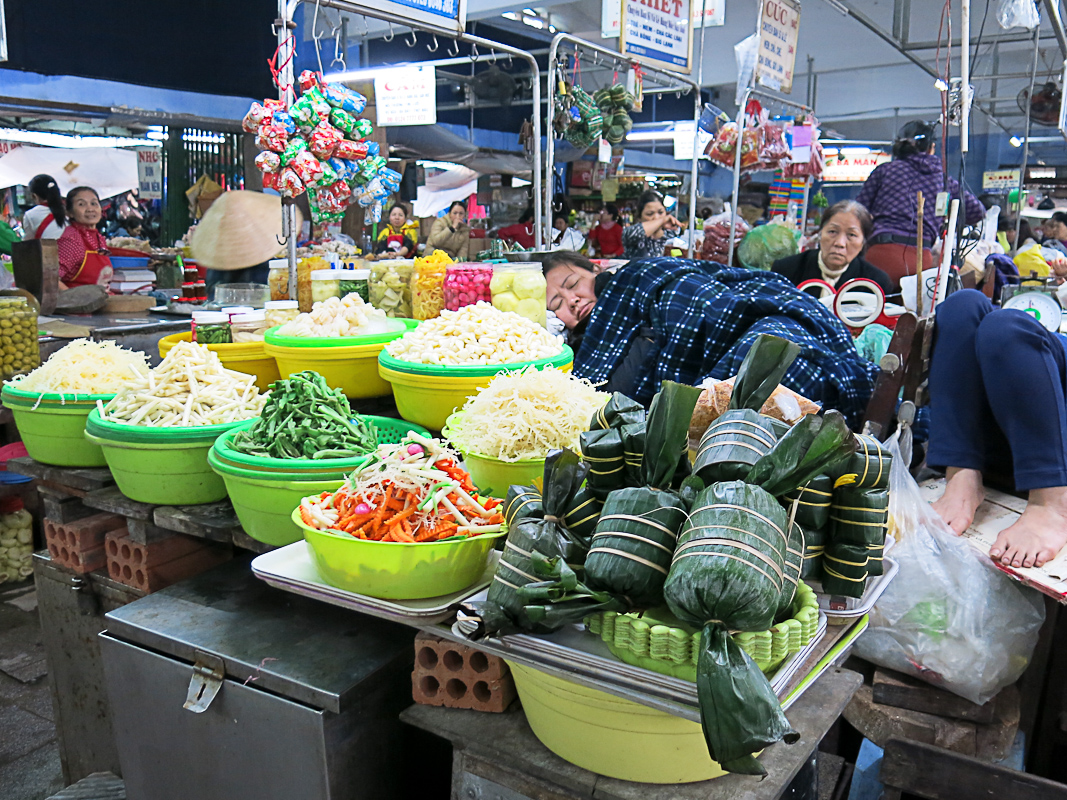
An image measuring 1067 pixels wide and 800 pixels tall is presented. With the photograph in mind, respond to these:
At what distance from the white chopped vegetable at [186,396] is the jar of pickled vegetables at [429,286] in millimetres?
745

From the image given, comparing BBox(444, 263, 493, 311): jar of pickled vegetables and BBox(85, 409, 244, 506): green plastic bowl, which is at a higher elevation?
BBox(444, 263, 493, 311): jar of pickled vegetables

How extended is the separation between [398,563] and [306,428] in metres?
0.53

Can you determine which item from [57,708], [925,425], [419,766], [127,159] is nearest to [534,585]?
[419,766]

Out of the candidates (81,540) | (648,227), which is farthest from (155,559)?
(648,227)

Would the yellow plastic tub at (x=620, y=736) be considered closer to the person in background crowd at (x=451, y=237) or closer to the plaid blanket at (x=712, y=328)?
the plaid blanket at (x=712, y=328)

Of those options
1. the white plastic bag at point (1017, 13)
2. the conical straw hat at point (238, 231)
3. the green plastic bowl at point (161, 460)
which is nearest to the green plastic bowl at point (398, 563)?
the green plastic bowl at point (161, 460)

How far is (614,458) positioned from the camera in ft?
3.65

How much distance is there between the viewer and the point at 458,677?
1.29m

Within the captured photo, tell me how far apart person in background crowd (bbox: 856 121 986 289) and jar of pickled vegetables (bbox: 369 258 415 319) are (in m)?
2.78

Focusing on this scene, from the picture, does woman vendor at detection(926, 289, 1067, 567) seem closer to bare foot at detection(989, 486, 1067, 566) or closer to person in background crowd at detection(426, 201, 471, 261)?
bare foot at detection(989, 486, 1067, 566)

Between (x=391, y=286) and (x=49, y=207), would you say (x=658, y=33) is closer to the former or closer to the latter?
(x=391, y=286)

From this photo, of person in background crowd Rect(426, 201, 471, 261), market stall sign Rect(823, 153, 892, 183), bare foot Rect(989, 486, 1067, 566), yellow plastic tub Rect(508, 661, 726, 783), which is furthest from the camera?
market stall sign Rect(823, 153, 892, 183)

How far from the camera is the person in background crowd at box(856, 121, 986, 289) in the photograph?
4.34 m

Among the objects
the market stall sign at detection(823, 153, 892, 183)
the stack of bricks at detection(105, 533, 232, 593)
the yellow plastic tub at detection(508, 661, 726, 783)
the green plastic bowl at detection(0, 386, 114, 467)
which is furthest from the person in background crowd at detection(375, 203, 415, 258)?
the market stall sign at detection(823, 153, 892, 183)
